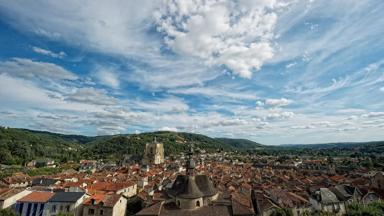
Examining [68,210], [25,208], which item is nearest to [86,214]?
[68,210]

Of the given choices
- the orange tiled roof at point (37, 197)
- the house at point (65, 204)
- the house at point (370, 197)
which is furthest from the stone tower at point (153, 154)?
the house at point (370, 197)

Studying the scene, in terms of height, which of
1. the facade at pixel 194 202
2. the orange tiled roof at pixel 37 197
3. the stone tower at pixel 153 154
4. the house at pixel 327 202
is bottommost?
the house at pixel 327 202

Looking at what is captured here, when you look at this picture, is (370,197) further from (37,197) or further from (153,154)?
(153,154)

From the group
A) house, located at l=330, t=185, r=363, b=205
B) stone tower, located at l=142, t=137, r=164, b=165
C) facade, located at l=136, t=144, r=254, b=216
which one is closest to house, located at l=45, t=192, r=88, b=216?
facade, located at l=136, t=144, r=254, b=216

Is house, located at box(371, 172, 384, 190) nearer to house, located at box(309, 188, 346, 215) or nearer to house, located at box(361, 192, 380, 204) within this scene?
house, located at box(361, 192, 380, 204)

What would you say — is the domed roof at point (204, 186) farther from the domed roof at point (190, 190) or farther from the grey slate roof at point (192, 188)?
the domed roof at point (190, 190)

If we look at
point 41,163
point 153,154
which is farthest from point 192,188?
point 41,163

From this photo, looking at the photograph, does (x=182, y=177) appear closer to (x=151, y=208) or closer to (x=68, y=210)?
(x=151, y=208)

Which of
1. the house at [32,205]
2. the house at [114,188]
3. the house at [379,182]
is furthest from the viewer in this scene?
the house at [379,182]
